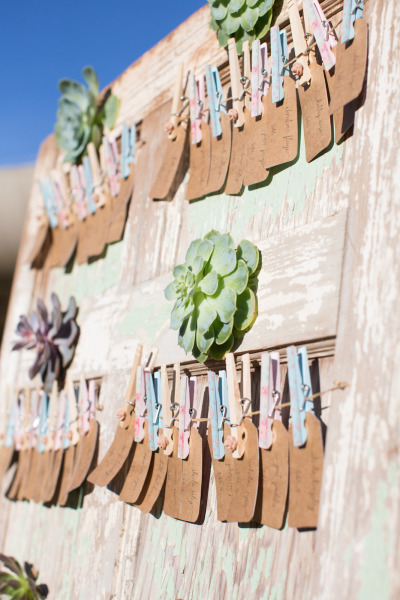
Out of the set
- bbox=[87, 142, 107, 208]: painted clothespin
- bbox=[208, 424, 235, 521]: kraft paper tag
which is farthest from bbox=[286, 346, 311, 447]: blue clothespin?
bbox=[87, 142, 107, 208]: painted clothespin

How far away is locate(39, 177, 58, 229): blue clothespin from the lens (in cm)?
145

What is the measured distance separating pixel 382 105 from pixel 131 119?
67 centimetres

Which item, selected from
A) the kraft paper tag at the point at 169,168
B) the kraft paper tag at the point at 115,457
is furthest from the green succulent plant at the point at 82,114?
the kraft paper tag at the point at 115,457

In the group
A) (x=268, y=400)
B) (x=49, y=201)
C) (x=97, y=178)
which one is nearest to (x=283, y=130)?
(x=268, y=400)

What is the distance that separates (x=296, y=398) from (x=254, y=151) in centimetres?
37

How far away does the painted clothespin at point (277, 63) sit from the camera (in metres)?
0.85

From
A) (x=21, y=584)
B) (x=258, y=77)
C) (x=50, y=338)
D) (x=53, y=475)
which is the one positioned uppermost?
(x=258, y=77)

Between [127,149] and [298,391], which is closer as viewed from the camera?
[298,391]

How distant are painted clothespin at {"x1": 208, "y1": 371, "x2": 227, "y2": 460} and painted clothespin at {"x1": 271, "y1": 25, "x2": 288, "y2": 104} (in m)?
0.37

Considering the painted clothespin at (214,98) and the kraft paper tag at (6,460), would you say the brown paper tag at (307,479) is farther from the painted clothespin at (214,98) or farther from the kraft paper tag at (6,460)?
the kraft paper tag at (6,460)

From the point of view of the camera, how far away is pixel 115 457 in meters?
0.96

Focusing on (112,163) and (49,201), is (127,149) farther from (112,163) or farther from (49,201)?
(49,201)

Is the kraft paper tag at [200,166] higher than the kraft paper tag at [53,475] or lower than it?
higher

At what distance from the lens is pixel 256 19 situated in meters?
0.92
